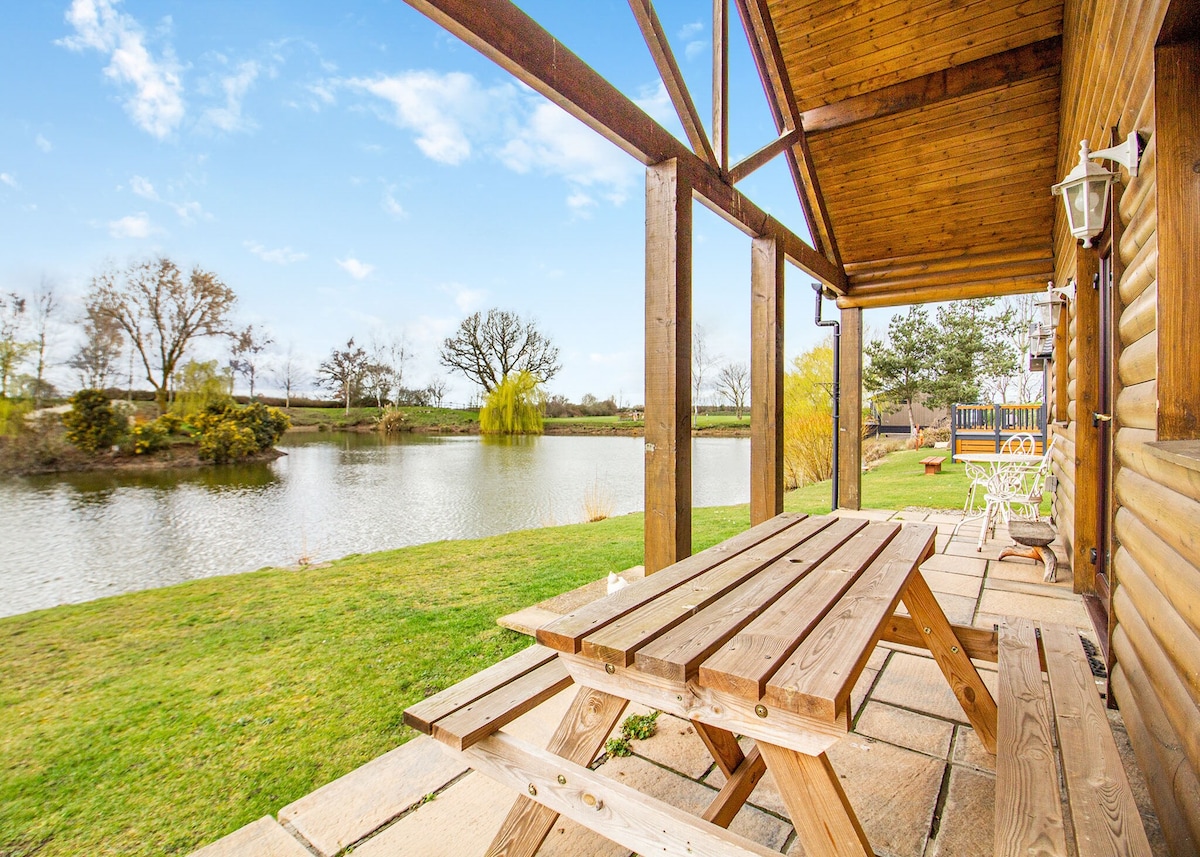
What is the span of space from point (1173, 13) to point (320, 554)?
21.1 ft

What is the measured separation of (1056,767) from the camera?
0.88 meters

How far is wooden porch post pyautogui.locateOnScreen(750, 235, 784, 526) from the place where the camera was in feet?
11.8

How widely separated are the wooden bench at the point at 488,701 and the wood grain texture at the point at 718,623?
12.8 inches

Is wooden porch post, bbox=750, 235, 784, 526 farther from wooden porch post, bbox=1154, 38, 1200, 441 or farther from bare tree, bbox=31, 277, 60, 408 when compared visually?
bare tree, bbox=31, 277, 60, 408

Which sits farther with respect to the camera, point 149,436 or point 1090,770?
point 149,436

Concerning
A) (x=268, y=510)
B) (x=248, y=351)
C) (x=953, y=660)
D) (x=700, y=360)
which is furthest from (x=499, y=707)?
(x=700, y=360)

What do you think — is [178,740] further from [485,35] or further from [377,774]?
[485,35]

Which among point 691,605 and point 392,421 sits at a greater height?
point 392,421

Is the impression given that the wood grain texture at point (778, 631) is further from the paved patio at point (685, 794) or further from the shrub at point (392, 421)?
the shrub at point (392, 421)

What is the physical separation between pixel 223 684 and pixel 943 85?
5390mm

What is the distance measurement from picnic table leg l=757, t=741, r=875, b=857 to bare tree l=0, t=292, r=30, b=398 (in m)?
9.24

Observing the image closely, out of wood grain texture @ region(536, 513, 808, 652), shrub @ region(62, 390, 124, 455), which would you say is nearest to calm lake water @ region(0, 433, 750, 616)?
shrub @ region(62, 390, 124, 455)

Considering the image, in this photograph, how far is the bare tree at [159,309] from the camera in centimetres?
891

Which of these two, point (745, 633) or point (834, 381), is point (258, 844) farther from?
point (834, 381)
